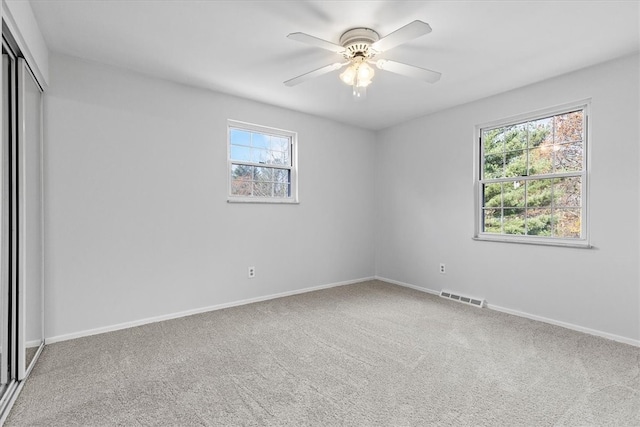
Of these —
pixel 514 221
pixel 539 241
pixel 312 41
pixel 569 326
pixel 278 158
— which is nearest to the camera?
pixel 312 41

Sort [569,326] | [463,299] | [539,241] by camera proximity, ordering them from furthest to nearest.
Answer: [463,299]
[539,241]
[569,326]

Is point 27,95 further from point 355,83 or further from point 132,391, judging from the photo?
point 355,83

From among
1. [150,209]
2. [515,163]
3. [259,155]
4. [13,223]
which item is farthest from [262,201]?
[515,163]

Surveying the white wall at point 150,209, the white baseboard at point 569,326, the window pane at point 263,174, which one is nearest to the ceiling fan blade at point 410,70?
the white wall at point 150,209

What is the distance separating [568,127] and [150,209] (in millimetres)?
4207

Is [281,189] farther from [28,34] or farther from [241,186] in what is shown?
[28,34]

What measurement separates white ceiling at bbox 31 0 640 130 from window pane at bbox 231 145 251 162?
26.2 inches

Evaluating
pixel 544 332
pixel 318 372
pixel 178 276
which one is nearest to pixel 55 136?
pixel 178 276

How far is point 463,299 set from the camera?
3910 millimetres

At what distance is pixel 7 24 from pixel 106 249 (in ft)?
5.88

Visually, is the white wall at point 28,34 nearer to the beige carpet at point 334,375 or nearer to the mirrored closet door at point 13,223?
the mirrored closet door at point 13,223

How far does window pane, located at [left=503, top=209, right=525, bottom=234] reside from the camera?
354 cm

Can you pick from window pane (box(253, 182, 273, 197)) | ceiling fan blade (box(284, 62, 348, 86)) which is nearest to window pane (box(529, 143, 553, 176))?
ceiling fan blade (box(284, 62, 348, 86))

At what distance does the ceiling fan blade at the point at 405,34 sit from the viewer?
1.91 meters
